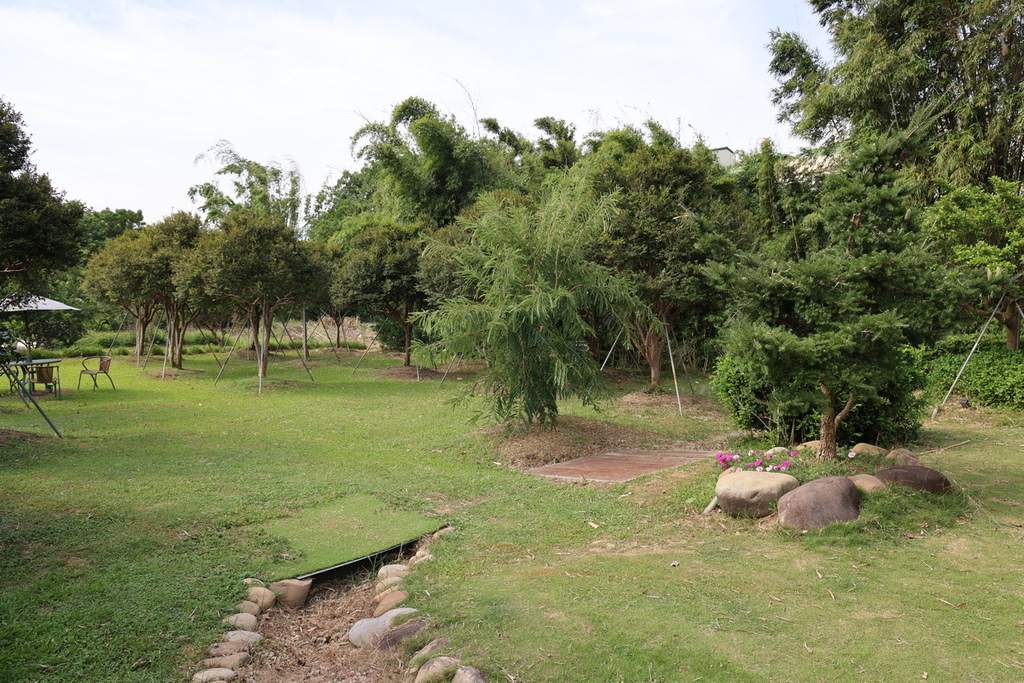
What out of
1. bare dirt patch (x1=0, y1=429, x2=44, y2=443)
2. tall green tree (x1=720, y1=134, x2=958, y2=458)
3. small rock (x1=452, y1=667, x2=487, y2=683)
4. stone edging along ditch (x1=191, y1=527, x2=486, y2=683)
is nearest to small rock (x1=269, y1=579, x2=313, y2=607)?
stone edging along ditch (x1=191, y1=527, x2=486, y2=683)

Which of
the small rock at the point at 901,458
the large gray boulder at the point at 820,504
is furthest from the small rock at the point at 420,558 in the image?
the small rock at the point at 901,458

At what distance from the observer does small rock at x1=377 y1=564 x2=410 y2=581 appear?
459cm

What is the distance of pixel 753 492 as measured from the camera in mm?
5395

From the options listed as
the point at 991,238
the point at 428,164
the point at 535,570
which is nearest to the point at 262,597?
the point at 535,570

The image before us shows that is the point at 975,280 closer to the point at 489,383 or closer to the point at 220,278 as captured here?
the point at 489,383

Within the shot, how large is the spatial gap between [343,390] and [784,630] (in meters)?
13.3

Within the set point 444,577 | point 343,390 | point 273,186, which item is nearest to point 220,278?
point 343,390

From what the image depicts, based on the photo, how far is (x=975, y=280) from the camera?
5953mm

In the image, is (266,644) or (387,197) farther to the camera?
(387,197)

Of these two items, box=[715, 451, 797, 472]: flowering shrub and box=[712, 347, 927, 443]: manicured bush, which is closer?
box=[715, 451, 797, 472]: flowering shrub

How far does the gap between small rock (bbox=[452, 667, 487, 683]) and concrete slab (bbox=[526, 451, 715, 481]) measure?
419 centimetres

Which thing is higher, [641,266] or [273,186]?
[273,186]

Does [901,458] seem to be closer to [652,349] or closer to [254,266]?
[652,349]

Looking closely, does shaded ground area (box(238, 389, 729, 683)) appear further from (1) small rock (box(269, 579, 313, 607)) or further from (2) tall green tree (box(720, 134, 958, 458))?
(2) tall green tree (box(720, 134, 958, 458))
